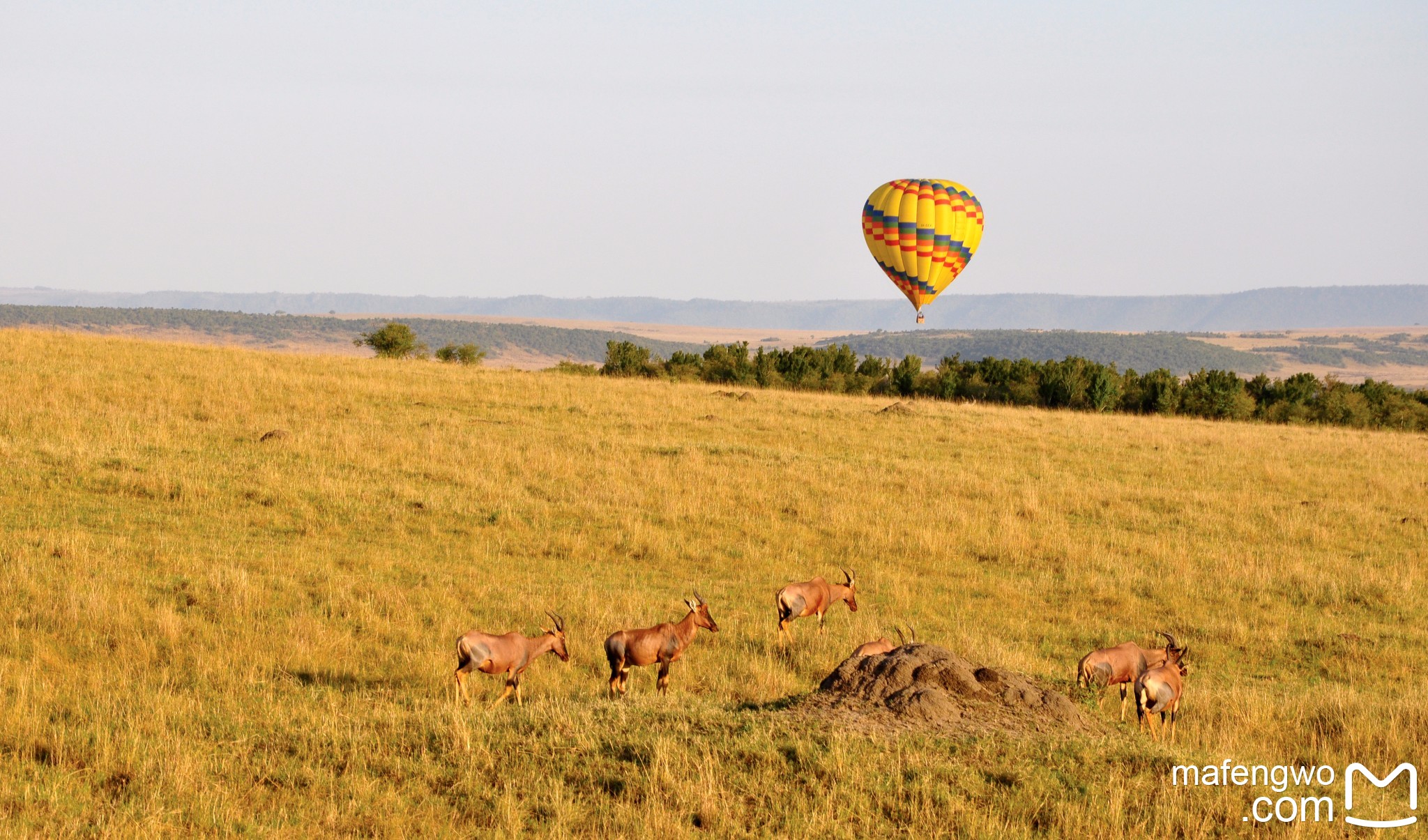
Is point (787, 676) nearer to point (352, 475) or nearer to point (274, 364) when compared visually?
point (352, 475)

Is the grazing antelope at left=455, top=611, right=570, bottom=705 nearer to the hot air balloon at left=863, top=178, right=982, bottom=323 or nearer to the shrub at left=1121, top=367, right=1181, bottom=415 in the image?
the hot air balloon at left=863, top=178, right=982, bottom=323

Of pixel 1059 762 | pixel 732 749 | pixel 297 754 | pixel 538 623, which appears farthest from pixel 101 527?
pixel 1059 762

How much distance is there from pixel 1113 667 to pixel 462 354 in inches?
2241

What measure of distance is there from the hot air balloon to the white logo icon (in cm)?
3742

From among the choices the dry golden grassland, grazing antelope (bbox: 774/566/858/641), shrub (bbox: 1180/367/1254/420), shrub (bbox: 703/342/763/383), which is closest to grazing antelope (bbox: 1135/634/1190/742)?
the dry golden grassland

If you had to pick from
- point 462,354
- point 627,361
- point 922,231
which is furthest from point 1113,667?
point 462,354

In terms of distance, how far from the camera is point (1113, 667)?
395 inches

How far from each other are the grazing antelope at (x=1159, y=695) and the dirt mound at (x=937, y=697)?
645 mm

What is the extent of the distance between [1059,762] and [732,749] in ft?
7.64

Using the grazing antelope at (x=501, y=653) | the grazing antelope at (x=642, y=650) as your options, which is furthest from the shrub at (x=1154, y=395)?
the grazing antelope at (x=501, y=653)

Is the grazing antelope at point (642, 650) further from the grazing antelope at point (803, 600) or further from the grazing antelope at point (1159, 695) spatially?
the grazing antelope at point (1159, 695)

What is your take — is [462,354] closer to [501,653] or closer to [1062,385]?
[1062,385]

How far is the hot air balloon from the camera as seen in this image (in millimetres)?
44938

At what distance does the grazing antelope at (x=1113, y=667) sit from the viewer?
32.7ft
